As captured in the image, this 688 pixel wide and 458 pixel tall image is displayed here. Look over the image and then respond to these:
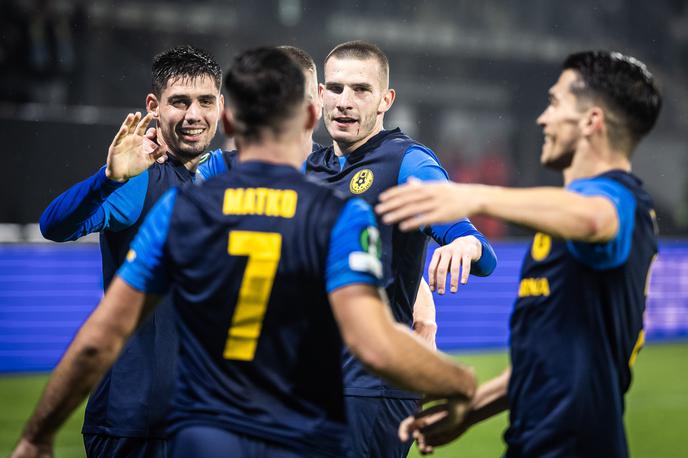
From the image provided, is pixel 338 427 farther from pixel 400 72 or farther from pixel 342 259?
pixel 400 72

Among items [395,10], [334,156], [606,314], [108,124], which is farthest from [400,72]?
[606,314]

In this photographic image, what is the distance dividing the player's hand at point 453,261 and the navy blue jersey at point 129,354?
1.14 meters

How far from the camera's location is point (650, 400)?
1042cm

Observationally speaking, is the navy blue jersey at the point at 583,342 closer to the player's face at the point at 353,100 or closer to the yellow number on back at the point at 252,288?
the yellow number on back at the point at 252,288

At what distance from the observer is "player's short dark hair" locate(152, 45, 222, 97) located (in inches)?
175

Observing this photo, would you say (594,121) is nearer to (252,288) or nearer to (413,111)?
(252,288)

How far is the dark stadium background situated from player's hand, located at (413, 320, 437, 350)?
3.82 meters

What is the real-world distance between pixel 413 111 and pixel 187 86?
13440 mm

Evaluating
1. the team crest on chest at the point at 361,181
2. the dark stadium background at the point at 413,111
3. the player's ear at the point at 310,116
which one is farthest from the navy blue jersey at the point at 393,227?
the dark stadium background at the point at 413,111

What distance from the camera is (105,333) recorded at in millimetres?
2834

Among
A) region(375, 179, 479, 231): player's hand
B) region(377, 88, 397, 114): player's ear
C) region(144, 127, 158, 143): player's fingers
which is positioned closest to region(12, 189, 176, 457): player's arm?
region(375, 179, 479, 231): player's hand

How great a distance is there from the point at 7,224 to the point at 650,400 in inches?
289

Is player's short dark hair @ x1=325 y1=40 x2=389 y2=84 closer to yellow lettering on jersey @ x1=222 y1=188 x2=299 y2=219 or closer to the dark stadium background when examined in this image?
yellow lettering on jersey @ x1=222 y1=188 x2=299 y2=219

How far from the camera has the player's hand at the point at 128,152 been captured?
3.83 meters
